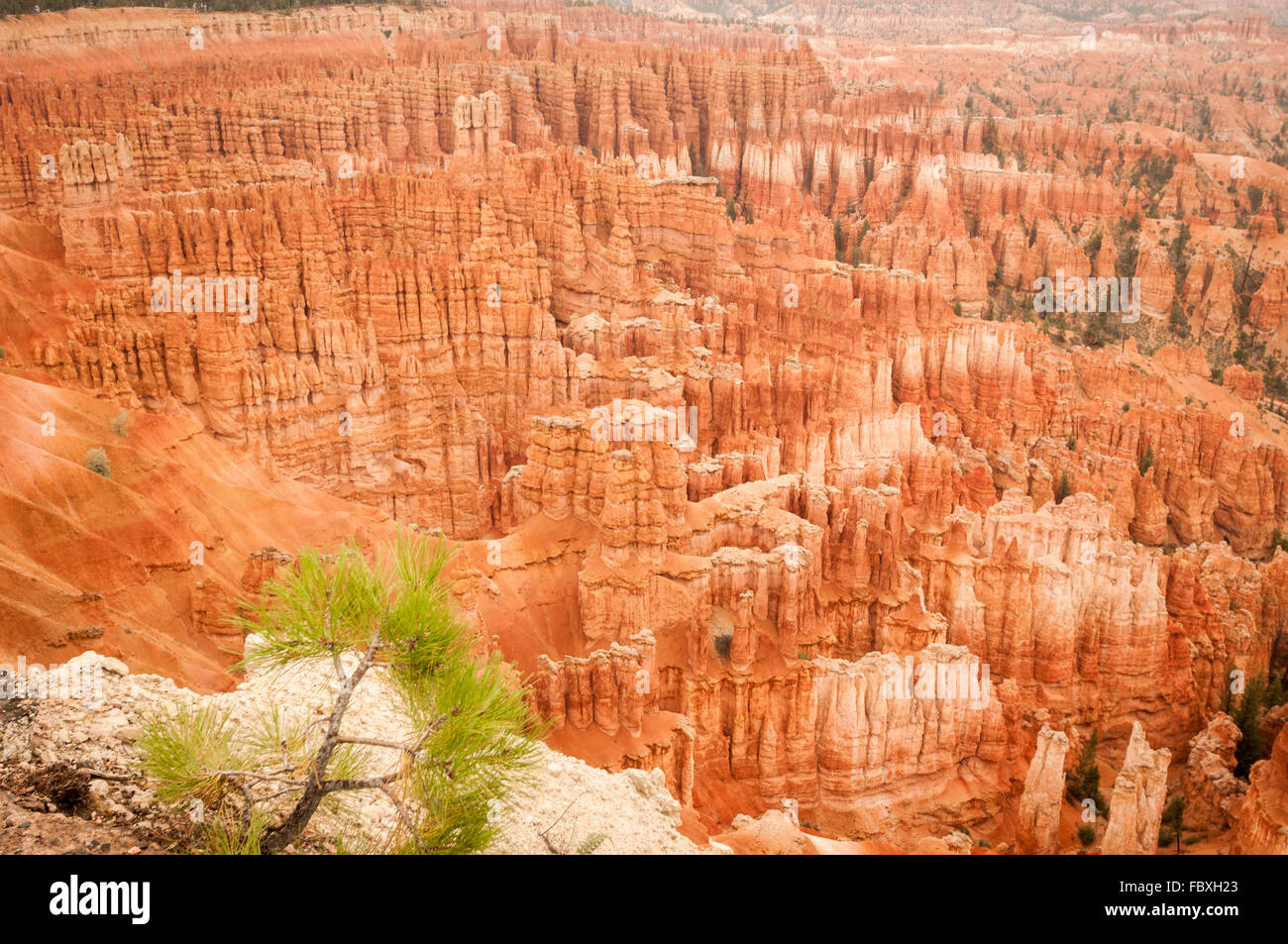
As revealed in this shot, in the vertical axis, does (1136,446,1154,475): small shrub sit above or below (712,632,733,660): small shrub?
below

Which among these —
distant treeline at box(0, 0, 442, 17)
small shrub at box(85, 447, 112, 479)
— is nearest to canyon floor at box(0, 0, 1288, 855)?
small shrub at box(85, 447, 112, 479)

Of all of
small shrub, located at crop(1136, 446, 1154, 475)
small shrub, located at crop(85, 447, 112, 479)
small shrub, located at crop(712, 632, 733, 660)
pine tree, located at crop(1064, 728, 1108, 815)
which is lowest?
pine tree, located at crop(1064, 728, 1108, 815)

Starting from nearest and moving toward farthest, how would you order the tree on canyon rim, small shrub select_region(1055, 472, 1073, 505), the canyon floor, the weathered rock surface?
the tree on canyon rim, the canyon floor, the weathered rock surface, small shrub select_region(1055, 472, 1073, 505)

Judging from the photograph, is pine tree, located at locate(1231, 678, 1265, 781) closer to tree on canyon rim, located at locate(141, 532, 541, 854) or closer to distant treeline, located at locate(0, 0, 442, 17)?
tree on canyon rim, located at locate(141, 532, 541, 854)

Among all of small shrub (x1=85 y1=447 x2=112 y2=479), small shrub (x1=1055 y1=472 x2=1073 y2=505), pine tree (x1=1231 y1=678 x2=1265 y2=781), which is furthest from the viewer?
small shrub (x1=1055 y1=472 x2=1073 y2=505)

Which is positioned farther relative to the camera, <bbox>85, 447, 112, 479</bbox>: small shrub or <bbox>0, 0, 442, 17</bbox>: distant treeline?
<bbox>0, 0, 442, 17</bbox>: distant treeline
